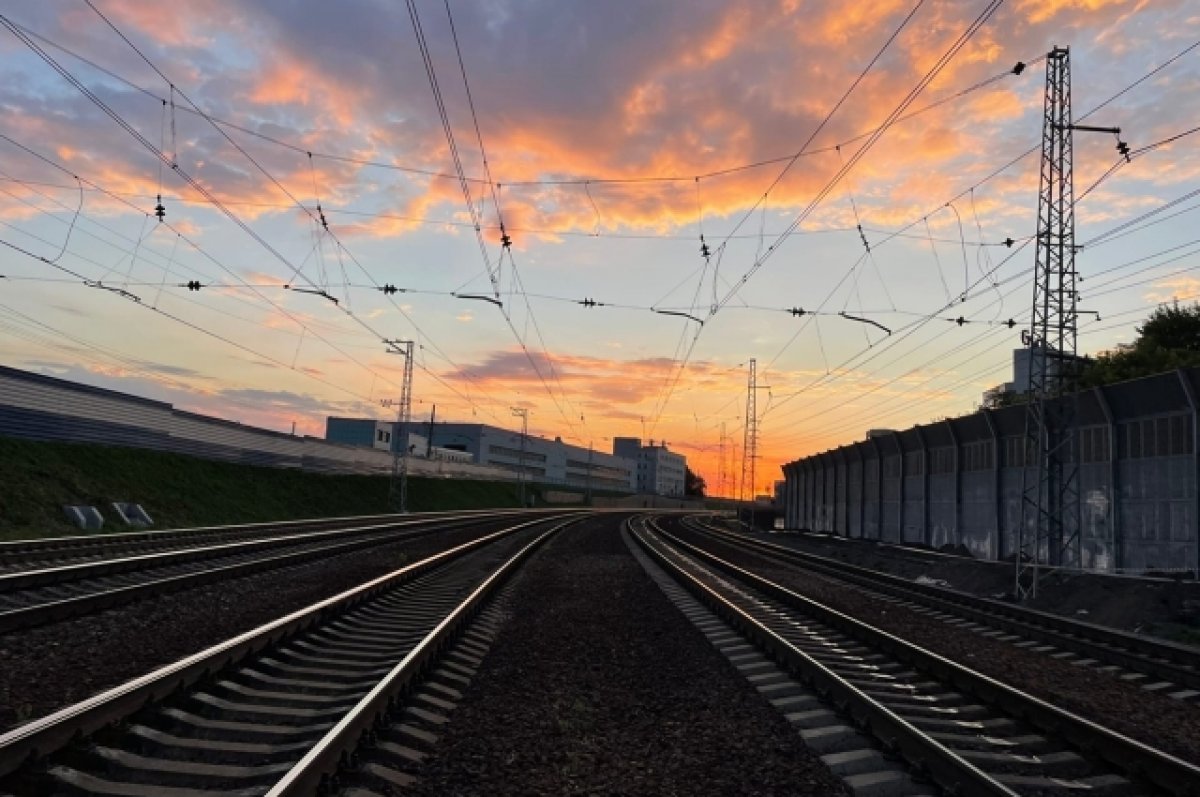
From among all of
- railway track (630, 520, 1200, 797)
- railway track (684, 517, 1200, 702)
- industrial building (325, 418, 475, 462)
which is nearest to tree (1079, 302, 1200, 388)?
railway track (684, 517, 1200, 702)

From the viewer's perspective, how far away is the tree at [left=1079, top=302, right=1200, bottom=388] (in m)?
51.5

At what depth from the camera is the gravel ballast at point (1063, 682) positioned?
9.62 metres

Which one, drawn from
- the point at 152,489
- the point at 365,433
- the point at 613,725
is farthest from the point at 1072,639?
the point at 365,433

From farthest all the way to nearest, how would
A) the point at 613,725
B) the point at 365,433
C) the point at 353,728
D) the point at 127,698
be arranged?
the point at 365,433
the point at 613,725
the point at 127,698
the point at 353,728

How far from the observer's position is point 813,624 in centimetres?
1658

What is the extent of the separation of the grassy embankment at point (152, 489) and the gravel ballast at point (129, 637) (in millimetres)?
14444

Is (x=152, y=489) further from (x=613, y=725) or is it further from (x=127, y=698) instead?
(x=613, y=725)

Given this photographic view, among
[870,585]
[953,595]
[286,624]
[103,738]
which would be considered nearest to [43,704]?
[103,738]

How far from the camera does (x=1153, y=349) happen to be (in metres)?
55.5

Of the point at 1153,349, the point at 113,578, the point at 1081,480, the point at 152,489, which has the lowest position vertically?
the point at 113,578

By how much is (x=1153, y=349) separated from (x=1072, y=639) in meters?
49.1

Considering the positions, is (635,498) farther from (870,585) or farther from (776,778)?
(776,778)

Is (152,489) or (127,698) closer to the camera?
(127,698)

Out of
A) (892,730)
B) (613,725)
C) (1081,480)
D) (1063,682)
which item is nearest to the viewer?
(892,730)
